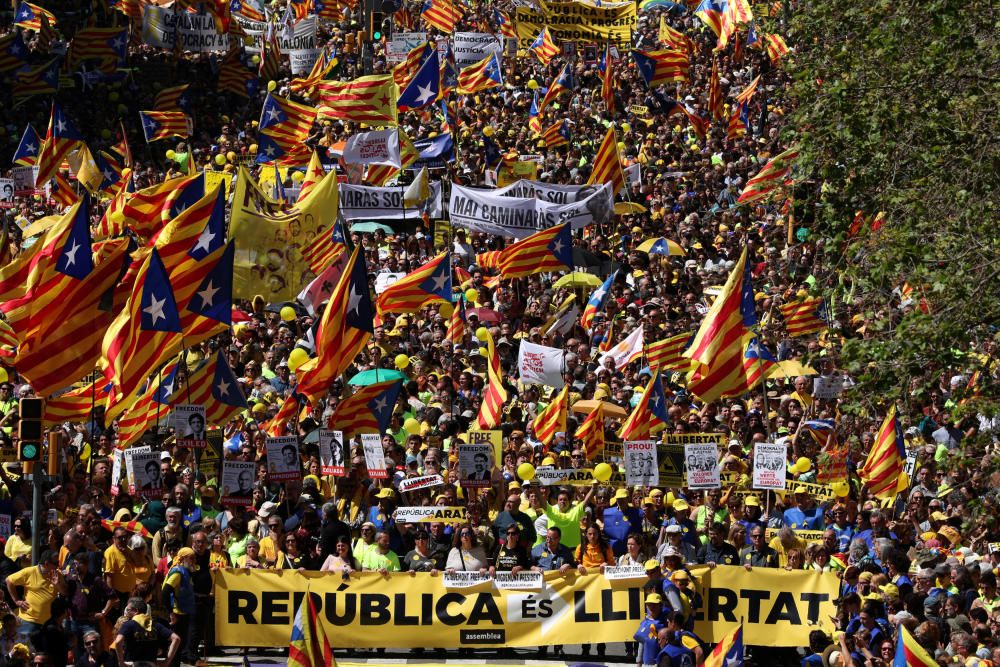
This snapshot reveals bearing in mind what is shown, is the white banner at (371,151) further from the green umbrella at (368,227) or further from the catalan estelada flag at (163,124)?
the catalan estelada flag at (163,124)

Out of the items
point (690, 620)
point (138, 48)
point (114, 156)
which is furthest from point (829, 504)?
point (138, 48)

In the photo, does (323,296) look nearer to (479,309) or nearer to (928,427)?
(479,309)

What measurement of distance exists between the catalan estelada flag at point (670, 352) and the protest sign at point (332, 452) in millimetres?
5203

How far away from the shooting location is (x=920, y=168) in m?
20.1

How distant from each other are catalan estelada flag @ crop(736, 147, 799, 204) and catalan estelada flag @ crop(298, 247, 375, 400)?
5155 mm

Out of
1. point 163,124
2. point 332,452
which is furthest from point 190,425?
point 163,124

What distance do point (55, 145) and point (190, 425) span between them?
16.4 metres

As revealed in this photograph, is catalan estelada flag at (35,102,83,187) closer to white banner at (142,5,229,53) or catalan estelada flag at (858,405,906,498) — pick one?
white banner at (142,5,229,53)

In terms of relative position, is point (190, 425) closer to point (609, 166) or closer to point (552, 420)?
point (552, 420)

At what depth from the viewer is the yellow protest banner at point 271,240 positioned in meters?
27.7

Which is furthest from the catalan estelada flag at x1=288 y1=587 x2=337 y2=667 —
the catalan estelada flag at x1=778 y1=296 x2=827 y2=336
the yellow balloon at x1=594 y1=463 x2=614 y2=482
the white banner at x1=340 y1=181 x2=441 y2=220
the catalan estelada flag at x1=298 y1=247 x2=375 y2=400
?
the white banner at x1=340 y1=181 x2=441 y2=220

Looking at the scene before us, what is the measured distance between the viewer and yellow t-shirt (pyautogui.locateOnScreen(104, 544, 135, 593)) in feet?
62.3

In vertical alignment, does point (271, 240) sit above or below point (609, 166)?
below

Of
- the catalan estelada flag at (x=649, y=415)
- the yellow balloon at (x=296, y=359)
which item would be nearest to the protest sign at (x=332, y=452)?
the catalan estelada flag at (x=649, y=415)
